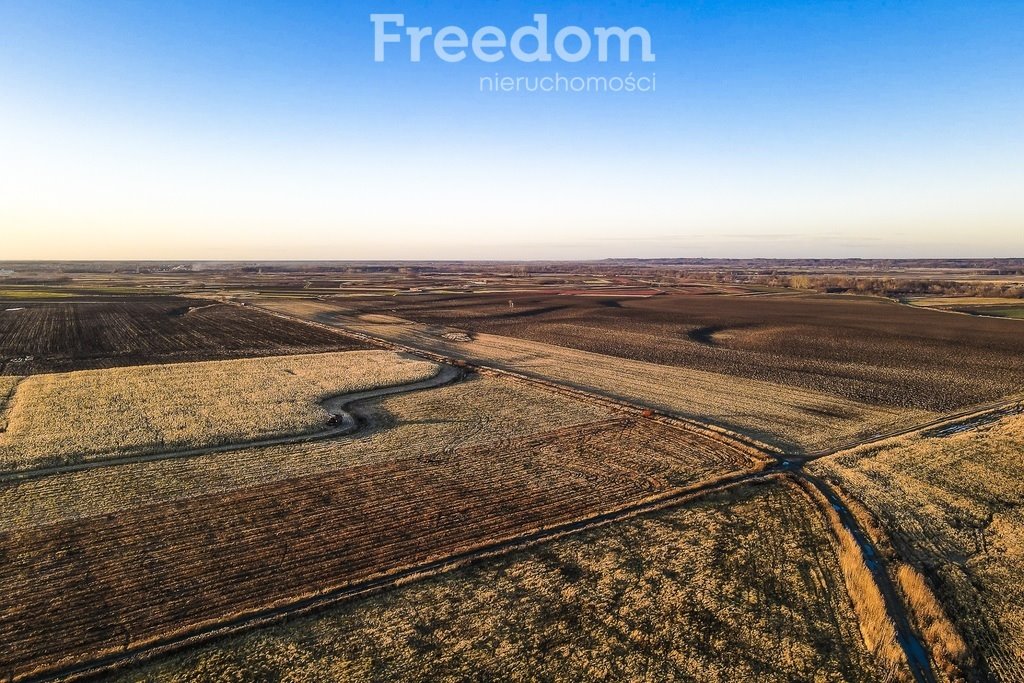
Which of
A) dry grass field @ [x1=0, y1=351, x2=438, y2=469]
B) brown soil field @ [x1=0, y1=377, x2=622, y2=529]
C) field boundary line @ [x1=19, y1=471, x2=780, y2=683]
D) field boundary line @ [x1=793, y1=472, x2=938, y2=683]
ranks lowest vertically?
field boundary line @ [x1=793, y1=472, x2=938, y2=683]

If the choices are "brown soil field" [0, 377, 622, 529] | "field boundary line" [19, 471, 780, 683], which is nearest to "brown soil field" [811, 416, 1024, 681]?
"field boundary line" [19, 471, 780, 683]

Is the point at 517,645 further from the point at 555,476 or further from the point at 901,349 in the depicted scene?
the point at 901,349

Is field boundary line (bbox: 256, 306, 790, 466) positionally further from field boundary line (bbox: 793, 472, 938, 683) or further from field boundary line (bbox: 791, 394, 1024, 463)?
field boundary line (bbox: 793, 472, 938, 683)

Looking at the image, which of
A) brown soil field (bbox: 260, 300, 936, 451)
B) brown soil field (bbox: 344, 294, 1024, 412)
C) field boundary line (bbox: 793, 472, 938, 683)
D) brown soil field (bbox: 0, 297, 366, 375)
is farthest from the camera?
brown soil field (bbox: 0, 297, 366, 375)

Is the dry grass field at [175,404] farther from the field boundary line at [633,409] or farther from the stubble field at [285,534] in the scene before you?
the stubble field at [285,534]

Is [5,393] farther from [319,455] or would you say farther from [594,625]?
[594,625]

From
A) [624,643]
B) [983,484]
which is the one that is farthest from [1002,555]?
[624,643]
